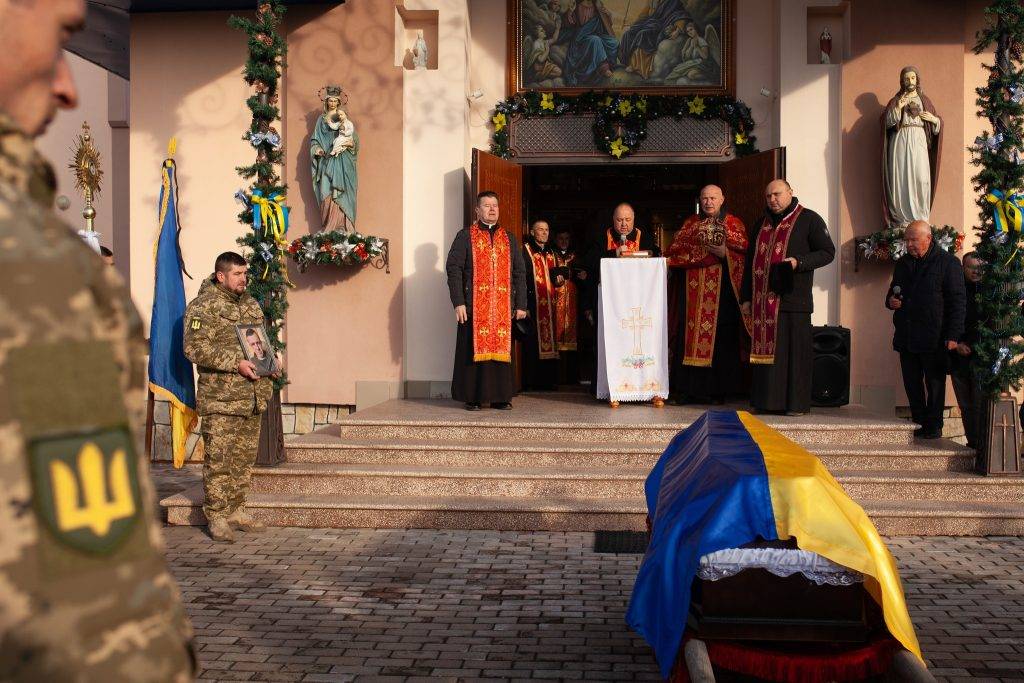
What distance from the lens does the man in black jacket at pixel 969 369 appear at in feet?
29.5

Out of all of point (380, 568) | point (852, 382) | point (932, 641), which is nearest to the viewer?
point (932, 641)

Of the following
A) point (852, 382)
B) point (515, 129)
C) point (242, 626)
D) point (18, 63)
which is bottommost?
point (242, 626)

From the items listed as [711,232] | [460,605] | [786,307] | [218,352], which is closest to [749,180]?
[711,232]

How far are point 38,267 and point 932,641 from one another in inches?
199

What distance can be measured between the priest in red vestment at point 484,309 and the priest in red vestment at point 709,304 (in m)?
1.70

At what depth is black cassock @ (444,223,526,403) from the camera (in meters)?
10.0

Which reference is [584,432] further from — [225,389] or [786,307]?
[225,389]

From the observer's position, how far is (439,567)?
22.0 ft

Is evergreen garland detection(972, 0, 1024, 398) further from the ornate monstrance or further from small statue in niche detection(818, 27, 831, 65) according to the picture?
small statue in niche detection(818, 27, 831, 65)

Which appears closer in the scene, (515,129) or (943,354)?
(943,354)

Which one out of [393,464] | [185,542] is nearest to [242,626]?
[185,542]

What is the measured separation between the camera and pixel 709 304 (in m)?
10.4

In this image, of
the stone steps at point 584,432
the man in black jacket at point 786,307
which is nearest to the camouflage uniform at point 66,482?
the stone steps at point 584,432

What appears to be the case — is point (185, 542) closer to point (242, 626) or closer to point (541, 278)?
point (242, 626)
